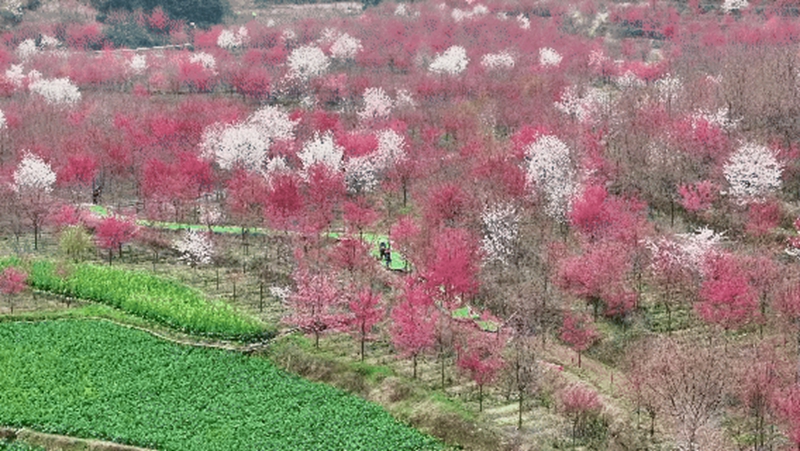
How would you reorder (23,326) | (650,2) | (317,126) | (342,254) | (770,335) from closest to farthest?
(770,335) < (23,326) < (342,254) < (317,126) < (650,2)

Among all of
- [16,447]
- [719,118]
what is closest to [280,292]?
[16,447]

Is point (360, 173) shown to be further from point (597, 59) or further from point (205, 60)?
point (205, 60)

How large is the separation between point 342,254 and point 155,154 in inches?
948

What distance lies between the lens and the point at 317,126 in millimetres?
77625

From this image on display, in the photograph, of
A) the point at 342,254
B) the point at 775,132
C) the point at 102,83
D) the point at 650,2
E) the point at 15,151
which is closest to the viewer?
the point at 342,254

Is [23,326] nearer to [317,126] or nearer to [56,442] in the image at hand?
[56,442]

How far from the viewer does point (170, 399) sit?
133ft

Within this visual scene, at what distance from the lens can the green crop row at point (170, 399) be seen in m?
37.1

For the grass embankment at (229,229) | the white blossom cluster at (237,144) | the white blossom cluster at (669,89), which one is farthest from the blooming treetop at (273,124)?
the white blossom cluster at (669,89)

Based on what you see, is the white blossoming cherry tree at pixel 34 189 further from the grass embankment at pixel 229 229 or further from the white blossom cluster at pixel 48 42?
the white blossom cluster at pixel 48 42

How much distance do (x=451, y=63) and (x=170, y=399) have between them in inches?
2646

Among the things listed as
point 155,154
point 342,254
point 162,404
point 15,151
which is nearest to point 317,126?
point 155,154

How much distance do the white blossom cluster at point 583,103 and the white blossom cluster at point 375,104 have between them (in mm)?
15037

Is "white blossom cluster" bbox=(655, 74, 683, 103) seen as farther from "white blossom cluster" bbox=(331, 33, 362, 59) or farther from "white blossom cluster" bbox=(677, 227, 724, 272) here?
"white blossom cluster" bbox=(331, 33, 362, 59)
